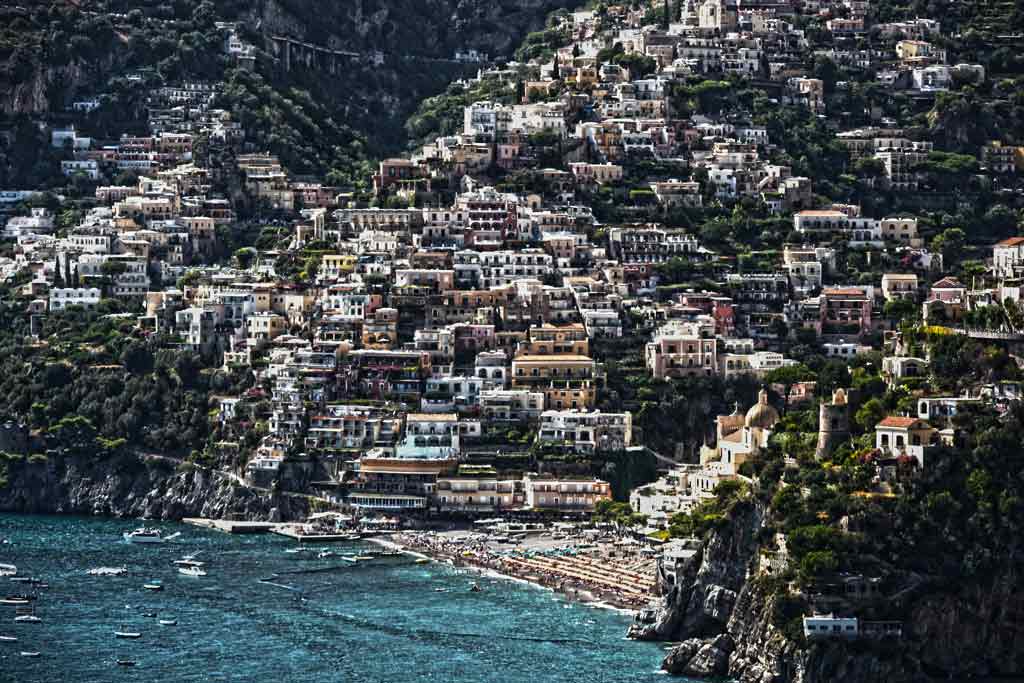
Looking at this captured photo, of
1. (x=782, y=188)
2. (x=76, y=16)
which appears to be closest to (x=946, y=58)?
(x=782, y=188)

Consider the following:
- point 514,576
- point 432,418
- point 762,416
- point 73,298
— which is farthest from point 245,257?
point 514,576

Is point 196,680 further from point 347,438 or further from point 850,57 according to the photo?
point 850,57

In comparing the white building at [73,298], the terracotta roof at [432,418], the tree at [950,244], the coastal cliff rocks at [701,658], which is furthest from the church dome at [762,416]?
the white building at [73,298]

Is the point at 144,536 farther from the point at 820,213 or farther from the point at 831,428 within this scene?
the point at 820,213

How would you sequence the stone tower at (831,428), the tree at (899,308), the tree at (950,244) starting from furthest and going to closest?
1. the tree at (950,244)
2. the tree at (899,308)
3. the stone tower at (831,428)

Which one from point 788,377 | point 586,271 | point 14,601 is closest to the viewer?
point 14,601

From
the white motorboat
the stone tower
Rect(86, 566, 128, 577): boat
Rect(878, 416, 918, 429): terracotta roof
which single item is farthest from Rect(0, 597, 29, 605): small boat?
Rect(878, 416, 918, 429): terracotta roof

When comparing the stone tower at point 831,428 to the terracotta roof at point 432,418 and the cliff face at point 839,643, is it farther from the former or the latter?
the terracotta roof at point 432,418
